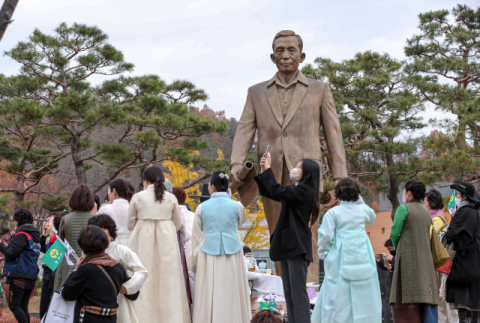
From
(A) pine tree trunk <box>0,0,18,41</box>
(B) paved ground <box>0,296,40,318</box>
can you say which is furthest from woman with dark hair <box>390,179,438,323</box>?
(B) paved ground <box>0,296,40,318</box>

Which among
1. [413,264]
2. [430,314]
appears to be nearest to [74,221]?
[413,264]

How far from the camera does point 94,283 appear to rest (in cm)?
301

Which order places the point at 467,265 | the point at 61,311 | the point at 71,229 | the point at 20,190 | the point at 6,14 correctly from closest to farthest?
the point at 6,14 < the point at 61,311 < the point at 71,229 < the point at 467,265 < the point at 20,190

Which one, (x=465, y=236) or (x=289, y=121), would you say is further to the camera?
(x=465, y=236)

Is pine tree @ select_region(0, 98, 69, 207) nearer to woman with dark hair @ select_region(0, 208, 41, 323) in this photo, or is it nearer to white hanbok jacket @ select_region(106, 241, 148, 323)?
woman with dark hair @ select_region(0, 208, 41, 323)

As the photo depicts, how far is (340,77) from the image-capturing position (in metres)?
15.6

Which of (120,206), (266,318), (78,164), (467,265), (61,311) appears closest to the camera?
(266,318)

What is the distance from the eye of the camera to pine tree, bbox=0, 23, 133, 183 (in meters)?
13.2

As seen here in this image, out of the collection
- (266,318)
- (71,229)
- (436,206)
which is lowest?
(266,318)

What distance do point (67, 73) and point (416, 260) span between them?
13070 mm

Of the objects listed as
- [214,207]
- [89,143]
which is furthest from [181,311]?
[89,143]

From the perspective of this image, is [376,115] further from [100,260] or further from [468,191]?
[100,260]

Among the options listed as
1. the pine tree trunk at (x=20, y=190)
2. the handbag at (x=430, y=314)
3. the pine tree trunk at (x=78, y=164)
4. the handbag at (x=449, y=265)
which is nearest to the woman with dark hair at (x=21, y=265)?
the handbag at (x=430, y=314)

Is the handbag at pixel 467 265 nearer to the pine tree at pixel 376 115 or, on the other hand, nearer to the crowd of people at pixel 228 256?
the crowd of people at pixel 228 256
